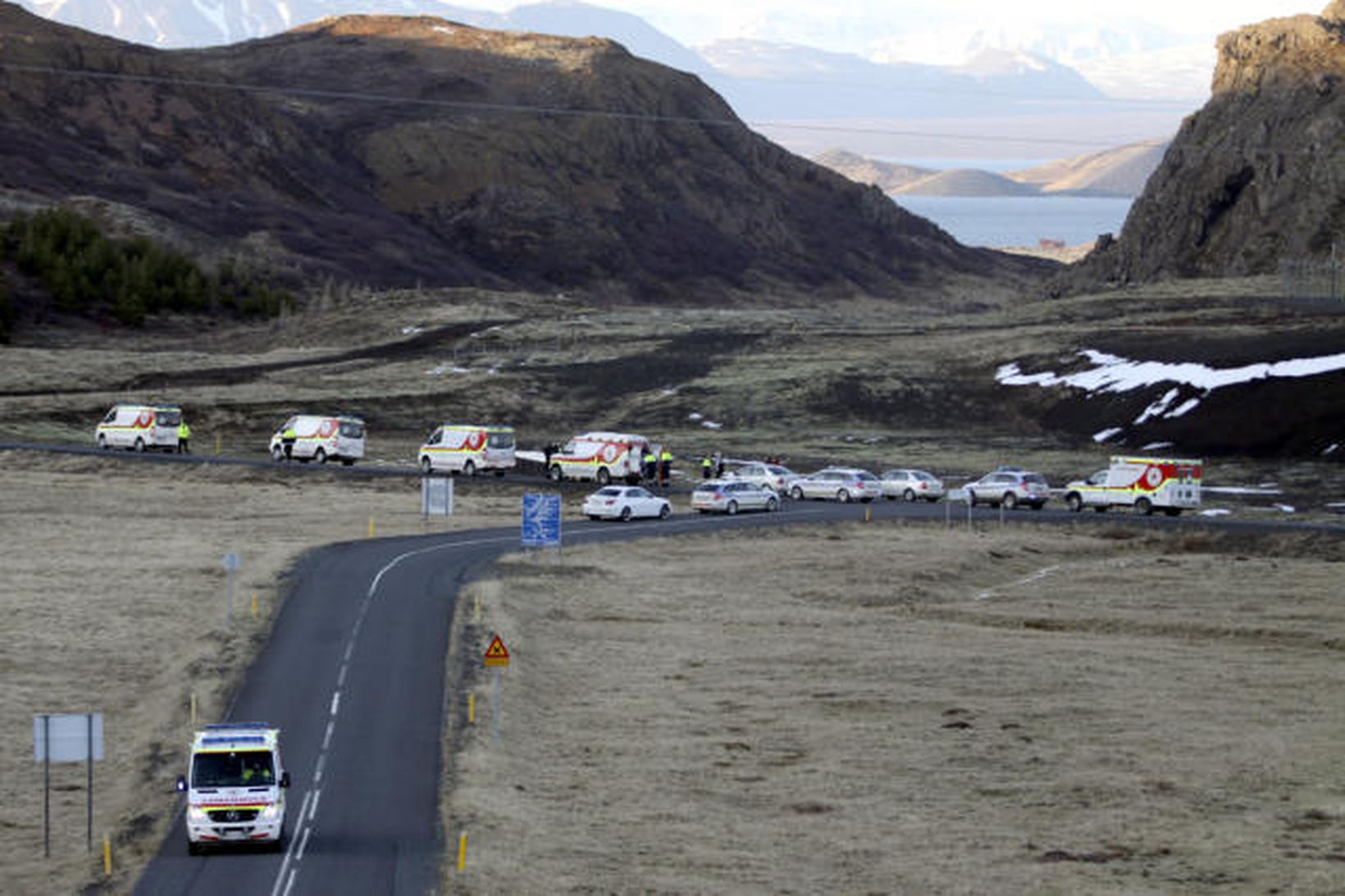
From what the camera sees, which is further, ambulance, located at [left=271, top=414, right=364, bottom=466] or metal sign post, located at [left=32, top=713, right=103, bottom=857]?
ambulance, located at [left=271, top=414, right=364, bottom=466]

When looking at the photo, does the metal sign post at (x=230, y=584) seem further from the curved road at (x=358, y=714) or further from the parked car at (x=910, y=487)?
the parked car at (x=910, y=487)

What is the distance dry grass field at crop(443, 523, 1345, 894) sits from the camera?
109ft

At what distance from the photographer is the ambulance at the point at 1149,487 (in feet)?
268

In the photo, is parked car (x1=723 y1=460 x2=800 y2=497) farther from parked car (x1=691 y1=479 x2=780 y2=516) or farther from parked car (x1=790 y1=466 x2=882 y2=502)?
parked car (x1=691 y1=479 x2=780 y2=516)

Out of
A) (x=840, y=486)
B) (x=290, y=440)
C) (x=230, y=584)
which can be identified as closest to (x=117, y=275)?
(x=290, y=440)

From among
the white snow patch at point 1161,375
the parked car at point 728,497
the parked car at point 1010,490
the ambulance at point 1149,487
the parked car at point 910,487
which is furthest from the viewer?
the white snow patch at point 1161,375

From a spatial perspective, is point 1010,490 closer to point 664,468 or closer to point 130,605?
point 664,468

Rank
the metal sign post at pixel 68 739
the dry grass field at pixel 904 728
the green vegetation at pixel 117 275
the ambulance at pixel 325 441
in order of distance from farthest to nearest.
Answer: the green vegetation at pixel 117 275, the ambulance at pixel 325 441, the dry grass field at pixel 904 728, the metal sign post at pixel 68 739

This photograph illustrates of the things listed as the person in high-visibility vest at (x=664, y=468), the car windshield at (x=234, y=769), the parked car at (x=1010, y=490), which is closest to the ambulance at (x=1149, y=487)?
the parked car at (x=1010, y=490)

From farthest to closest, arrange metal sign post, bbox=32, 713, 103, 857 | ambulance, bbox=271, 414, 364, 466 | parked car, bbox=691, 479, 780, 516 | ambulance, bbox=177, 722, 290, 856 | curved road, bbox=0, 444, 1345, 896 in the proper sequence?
ambulance, bbox=271, 414, 364, 466 < parked car, bbox=691, 479, 780, 516 < metal sign post, bbox=32, 713, 103, 857 < ambulance, bbox=177, 722, 290, 856 < curved road, bbox=0, 444, 1345, 896

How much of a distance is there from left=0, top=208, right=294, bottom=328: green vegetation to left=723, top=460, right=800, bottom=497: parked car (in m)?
99.9

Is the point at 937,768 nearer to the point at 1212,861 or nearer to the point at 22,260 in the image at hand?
the point at 1212,861

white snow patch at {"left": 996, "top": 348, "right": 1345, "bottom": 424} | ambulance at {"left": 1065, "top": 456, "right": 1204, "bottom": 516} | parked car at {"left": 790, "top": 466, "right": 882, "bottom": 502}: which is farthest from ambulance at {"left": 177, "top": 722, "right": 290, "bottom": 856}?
white snow patch at {"left": 996, "top": 348, "right": 1345, "bottom": 424}

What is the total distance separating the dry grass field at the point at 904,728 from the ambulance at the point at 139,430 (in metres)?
34.8
